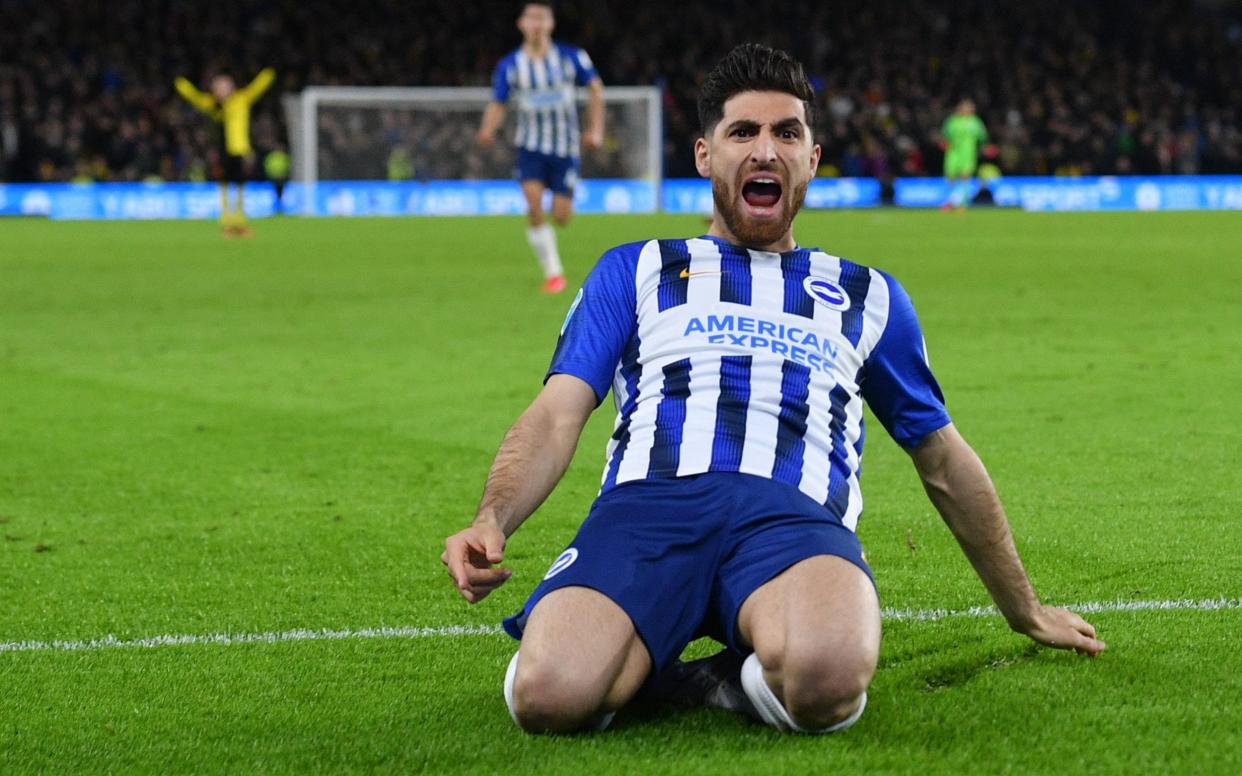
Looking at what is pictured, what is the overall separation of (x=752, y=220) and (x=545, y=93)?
11.4m

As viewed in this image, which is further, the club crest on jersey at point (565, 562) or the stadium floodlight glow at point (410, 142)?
the stadium floodlight glow at point (410, 142)

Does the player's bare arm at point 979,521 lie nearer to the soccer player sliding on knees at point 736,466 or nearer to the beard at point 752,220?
the soccer player sliding on knees at point 736,466

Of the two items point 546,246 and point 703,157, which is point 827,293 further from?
point 546,246

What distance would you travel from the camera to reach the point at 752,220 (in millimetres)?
3744

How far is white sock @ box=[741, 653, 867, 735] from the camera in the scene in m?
3.22

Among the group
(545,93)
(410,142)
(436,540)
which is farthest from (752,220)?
(410,142)

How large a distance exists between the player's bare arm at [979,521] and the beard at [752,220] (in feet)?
1.80

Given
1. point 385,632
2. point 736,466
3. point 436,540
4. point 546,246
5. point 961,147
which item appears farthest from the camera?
point 961,147

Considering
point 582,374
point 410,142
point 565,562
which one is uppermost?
point 582,374

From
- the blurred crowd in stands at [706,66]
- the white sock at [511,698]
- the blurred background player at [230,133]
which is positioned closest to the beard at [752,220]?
the white sock at [511,698]

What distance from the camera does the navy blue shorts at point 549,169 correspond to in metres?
15.1

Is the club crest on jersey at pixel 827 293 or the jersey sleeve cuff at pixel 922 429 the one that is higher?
the club crest on jersey at pixel 827 293

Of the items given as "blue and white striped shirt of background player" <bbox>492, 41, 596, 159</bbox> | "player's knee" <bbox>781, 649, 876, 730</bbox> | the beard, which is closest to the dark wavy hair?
the beard

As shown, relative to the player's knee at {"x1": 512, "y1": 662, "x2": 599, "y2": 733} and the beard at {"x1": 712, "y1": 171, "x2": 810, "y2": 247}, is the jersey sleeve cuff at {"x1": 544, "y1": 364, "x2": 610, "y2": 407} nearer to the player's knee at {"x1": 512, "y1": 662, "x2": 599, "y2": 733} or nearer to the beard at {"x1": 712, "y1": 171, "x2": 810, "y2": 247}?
the beard at {"x1": 712, "y1": 171, "x2": 810, "y2": 247}
